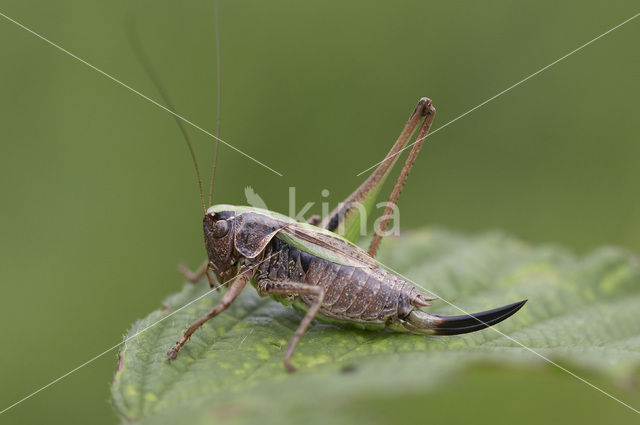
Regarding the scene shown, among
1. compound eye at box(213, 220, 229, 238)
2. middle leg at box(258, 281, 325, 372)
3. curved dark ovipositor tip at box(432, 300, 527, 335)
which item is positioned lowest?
middle leg at box(258, 281, 325, 372)

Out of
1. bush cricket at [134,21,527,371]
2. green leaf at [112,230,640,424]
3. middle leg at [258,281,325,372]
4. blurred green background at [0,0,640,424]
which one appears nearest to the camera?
green leaf at [112,230,640,424]

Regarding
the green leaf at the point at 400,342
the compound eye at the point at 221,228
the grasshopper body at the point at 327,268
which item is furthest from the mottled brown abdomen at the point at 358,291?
the compound eye at the point at 221,228

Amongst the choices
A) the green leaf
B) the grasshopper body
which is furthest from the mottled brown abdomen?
the green leaf

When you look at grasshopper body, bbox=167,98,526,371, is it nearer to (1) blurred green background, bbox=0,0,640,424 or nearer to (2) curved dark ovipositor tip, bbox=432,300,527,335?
(2) curved dark ovipositor tip, bbox=432,300,527,335

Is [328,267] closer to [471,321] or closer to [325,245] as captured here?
[325,245]

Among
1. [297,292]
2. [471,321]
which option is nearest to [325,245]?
[297,292]

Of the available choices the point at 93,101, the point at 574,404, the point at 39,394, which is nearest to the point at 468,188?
the point at 574,404

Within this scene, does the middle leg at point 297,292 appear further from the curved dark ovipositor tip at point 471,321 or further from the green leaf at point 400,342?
the curved dark ovipositor tip at point 471,321
